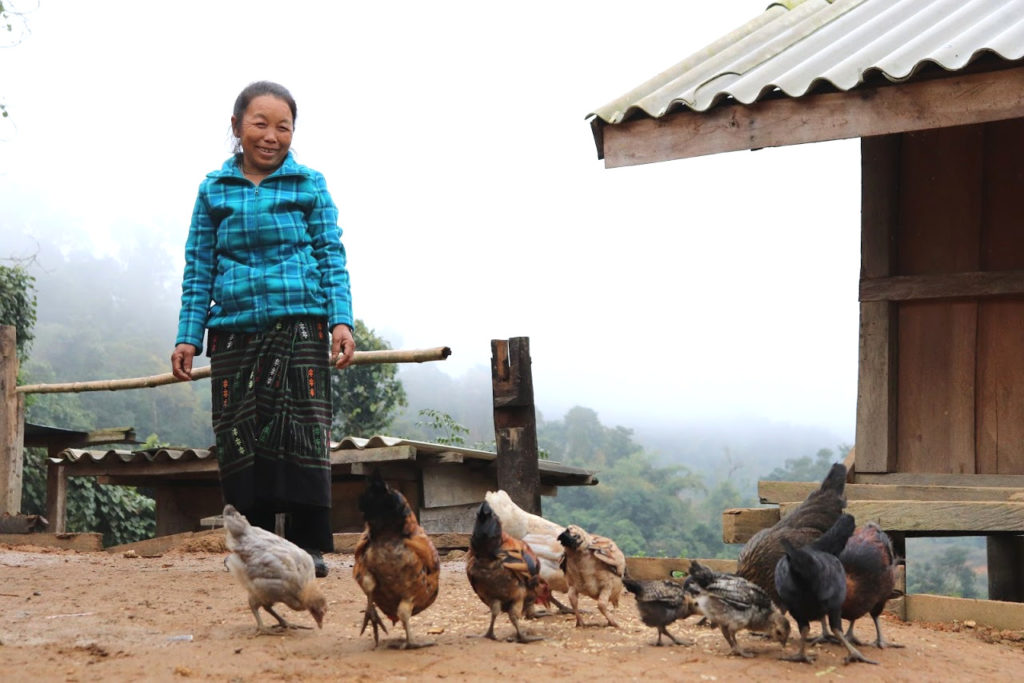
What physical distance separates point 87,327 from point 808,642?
340 ft

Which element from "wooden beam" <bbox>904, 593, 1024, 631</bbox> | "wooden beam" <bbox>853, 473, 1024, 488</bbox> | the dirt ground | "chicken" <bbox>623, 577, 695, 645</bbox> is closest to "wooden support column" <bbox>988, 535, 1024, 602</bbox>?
"wooden beam" <bbox>853, 473, 1024, 488</bbox>

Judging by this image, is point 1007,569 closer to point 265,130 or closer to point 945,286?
point 945,286

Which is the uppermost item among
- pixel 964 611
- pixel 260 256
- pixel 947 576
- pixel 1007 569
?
pixel 260 256

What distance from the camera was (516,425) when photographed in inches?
322

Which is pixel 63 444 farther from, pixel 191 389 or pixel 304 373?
pixel 191 389

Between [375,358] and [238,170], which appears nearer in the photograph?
[238,170]

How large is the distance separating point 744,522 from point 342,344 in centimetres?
290

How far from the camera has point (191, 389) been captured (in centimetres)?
6394

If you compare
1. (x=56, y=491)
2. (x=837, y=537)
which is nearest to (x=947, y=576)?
(x=56, y=491)

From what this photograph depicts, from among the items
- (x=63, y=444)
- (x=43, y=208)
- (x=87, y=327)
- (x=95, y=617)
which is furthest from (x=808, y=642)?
(x=43, y=208)

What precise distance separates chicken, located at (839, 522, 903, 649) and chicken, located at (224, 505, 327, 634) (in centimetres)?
249

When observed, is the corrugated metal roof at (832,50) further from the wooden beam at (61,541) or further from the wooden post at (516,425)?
the wooden beam at (61,541)

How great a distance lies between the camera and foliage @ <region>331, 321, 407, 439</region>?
2512 cm

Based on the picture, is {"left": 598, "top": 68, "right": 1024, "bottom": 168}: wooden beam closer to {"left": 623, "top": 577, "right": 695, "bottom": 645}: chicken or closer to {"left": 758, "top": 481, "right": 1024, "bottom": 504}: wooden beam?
{"left": 758, "top": 481, "right": 1024, "bottom": 504}: wooden beam
